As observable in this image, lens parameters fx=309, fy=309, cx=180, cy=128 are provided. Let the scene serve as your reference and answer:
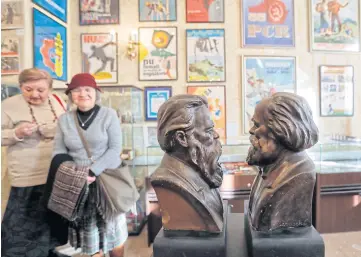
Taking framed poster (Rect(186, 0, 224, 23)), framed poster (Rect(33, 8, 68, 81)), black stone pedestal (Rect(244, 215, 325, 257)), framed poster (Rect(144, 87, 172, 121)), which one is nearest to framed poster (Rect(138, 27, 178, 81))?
framed poster (Rect(144, 87, 172, 121))

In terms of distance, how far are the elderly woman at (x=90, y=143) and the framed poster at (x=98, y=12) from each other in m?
2.24

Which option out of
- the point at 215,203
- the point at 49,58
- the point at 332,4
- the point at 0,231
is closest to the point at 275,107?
the point at 215,203

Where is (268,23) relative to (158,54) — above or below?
above

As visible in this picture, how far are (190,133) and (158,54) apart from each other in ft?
9.49

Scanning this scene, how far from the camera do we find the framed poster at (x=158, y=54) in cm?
393

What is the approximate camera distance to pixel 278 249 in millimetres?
1126

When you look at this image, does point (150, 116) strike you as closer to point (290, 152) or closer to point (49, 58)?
point (49, 58)

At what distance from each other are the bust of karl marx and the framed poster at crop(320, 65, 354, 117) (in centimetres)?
333

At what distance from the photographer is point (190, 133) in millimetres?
1249

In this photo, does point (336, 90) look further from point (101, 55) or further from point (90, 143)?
point (90, 143)

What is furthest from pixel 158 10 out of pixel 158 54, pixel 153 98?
pixel 153 98

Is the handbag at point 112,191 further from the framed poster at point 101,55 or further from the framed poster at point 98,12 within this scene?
the framed poster at point 98,12

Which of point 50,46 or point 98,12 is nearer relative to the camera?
point 50,46

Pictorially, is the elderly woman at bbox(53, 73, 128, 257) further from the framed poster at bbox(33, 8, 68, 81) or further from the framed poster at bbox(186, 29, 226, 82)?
the framed poster at bbox(186, 29, 226, 82)
